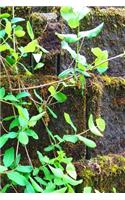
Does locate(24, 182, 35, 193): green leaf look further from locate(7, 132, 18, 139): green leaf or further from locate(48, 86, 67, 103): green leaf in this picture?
locate(48, 86, 67, 103): green leaf

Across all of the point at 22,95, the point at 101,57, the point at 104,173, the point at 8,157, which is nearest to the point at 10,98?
the point at 22,95

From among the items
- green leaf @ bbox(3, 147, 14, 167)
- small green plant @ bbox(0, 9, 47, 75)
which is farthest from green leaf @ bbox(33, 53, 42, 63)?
green leaf @ bbox(3, 147, 14, 167)

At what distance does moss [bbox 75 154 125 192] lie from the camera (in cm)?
114

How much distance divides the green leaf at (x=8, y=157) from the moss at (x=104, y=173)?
0.70 ft

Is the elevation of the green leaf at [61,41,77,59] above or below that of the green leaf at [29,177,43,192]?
above

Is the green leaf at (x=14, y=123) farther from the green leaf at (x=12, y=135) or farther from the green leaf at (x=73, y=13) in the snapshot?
the green leaf at (x=73, y=13)

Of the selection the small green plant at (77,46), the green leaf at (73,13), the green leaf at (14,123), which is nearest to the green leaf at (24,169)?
the green leaf at (14,123)

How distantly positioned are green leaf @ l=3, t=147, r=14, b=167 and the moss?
214 millimetres

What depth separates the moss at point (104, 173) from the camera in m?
1.14

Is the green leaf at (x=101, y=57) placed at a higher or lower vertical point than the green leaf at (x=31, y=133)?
higher

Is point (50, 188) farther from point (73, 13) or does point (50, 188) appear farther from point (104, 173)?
point (73, 13)

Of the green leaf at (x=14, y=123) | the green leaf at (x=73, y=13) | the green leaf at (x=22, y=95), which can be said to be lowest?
the green leaf at (x=14, y=123)
